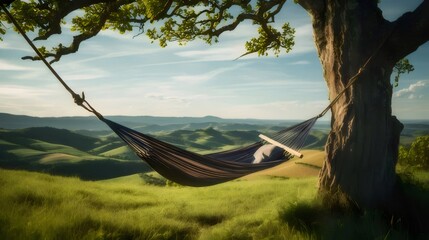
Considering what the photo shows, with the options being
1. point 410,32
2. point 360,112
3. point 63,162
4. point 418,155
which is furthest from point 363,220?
point 63,162

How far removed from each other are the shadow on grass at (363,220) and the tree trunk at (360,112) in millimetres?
193

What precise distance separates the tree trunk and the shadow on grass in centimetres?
19

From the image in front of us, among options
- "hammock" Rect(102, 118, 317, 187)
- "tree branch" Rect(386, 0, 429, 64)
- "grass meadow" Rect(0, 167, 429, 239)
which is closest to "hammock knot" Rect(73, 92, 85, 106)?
"hammock" Rect(102, 118, 317, 187)

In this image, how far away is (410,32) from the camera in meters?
4.01

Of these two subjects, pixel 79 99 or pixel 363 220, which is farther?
pixel 363 220

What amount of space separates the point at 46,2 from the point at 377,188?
5103 mm

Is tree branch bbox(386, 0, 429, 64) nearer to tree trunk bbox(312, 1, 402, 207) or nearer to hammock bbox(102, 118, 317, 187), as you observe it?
tree trunk bbox(312, 1, 402, 207)

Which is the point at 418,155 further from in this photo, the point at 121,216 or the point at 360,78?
A: the point at 121,216

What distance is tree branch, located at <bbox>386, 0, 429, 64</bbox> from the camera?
396 centimetres

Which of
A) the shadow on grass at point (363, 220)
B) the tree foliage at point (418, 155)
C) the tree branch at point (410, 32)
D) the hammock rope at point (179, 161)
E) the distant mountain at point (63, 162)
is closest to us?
the shadow on grass at point (363, 220)

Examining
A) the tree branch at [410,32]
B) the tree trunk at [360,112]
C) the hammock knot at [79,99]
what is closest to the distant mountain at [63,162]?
the hammock knot at [79,99]

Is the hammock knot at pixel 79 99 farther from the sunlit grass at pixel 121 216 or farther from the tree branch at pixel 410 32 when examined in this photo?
the tree branch at pixel 410 32

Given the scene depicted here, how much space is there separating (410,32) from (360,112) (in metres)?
1.23

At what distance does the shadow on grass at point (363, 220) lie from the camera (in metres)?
3.37
